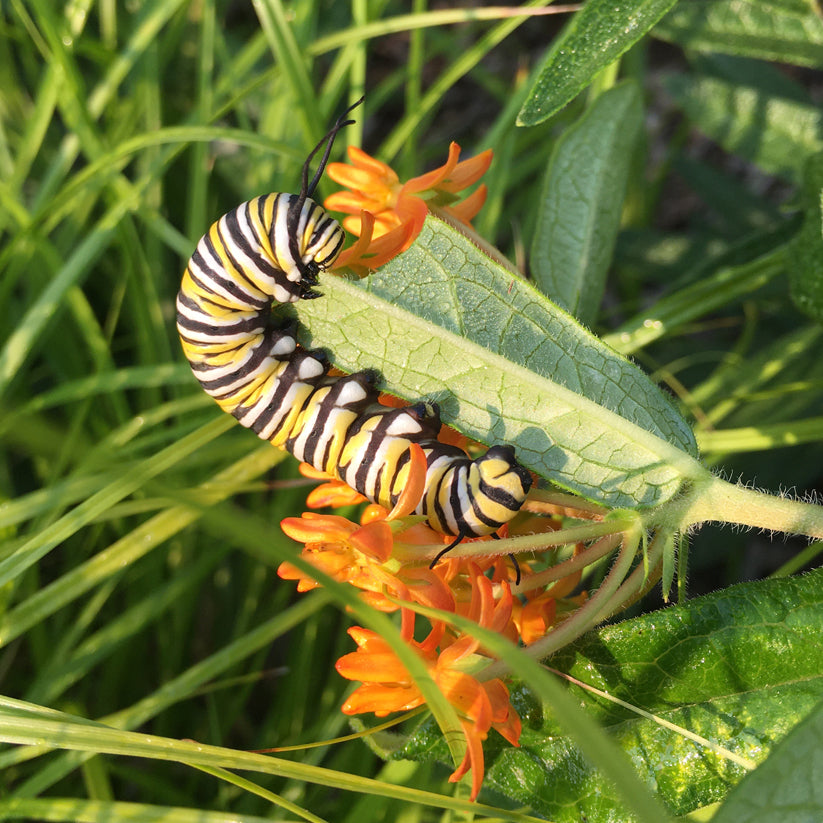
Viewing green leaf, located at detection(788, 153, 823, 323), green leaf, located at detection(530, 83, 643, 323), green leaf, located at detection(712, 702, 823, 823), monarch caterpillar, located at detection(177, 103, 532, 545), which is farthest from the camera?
green leaf, located at detection(530, 83, 643, 323)

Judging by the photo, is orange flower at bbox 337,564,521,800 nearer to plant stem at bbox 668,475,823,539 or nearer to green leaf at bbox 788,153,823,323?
plant stem at bbox 668,475,823,539

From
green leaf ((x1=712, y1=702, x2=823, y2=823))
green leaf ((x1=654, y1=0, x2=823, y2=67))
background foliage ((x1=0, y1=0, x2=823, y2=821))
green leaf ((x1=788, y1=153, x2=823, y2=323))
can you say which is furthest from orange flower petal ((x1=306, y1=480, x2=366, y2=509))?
green leaf ((x1=654, y1=0, x2=823, y2=67))

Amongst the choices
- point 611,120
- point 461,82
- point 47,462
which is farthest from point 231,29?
point 611,120

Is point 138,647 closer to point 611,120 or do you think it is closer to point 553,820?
point 553,820

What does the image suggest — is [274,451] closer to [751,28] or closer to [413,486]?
[413,486]

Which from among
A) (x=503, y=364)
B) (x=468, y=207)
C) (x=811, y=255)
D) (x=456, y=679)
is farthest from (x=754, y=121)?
(x=456, y=679)

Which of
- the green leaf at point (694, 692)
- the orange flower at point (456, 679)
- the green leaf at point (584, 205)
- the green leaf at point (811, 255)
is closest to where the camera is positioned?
the orange flower at point (456, 679)

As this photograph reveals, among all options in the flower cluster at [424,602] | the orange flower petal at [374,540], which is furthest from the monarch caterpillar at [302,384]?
the orange flower petal at [374,540]

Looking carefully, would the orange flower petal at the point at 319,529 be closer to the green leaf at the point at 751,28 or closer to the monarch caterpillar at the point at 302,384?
the monarch caterpillar at the point at 302,384
